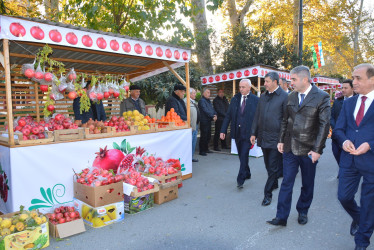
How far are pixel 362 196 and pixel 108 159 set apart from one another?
3.83 m

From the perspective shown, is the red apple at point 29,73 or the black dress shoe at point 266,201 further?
the black dress shoe at point 266,201

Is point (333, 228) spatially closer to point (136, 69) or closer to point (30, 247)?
point (30, 247)

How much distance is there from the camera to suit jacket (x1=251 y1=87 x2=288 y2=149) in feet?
14.6

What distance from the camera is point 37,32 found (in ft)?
13.2

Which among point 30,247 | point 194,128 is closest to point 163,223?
point 30,247

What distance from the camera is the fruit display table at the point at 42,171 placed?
13.2 ft

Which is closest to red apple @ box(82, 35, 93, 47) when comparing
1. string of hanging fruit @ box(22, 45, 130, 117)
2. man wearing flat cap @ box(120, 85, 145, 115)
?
Result: string of hanging fruit @ box(22, 45, 130, 117)

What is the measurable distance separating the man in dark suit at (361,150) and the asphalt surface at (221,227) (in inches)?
24.1

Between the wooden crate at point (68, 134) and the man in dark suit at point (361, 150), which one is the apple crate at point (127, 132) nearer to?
the wooden crate at point (68, 134)

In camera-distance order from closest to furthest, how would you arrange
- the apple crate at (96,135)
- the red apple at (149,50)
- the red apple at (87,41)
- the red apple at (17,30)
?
1. the red apple at (17,30)
2. the red apple at (87,41)
3. the apple crate at (96,135)
4. the red apple at (149,50)

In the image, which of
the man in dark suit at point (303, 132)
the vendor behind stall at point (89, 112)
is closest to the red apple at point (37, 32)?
the vendor behind stall at point (89, 112)

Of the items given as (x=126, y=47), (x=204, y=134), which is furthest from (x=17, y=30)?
(x=204, y=134)

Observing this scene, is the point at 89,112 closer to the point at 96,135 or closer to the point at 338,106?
the point at 96,135

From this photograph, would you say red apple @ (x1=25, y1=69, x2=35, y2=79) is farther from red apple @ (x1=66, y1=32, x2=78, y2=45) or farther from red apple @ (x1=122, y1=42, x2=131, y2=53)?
red apple @ (x1=122, y1=42, x2=131, y2=53)
